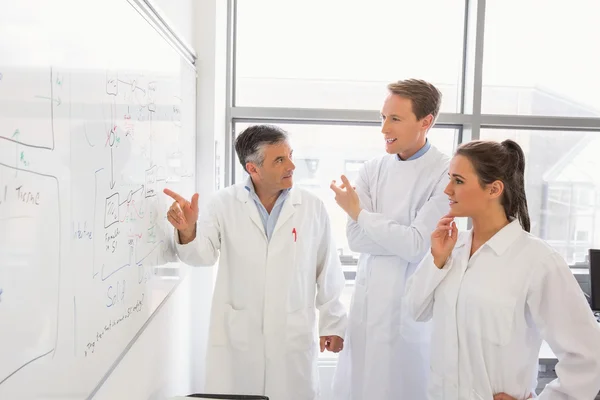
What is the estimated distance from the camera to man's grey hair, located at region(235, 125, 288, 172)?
1877 mm

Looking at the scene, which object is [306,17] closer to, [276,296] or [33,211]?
[276,296]

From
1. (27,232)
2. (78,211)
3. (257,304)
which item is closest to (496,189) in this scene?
(257,304)

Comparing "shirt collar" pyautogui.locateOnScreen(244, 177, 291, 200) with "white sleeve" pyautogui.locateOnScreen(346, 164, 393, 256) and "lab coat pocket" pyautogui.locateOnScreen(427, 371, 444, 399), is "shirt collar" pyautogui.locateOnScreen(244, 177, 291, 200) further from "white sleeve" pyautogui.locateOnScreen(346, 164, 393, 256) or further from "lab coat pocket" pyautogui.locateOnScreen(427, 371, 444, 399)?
Answer: "lab coat pocket" pyautogui.locateOnScreen(427, 371, 444, 399)

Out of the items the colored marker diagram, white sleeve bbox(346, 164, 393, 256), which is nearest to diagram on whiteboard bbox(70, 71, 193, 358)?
the colored marker diagram

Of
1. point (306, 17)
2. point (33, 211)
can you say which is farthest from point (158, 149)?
point (306, 17)

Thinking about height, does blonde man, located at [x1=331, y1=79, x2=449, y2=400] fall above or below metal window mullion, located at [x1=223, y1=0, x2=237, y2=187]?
below

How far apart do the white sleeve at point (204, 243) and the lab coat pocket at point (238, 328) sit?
215 millimetres

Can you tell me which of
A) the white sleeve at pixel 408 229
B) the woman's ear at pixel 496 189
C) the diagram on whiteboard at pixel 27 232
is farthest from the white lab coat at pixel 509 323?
the diagram on whiteboard at pixel 27 232

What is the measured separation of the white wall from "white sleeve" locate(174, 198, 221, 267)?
199mm

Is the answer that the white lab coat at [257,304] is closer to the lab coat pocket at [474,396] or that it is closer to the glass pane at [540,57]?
the lab coat pocket at [474,396]

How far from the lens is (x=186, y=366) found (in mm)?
2266

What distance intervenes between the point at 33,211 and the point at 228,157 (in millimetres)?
2284

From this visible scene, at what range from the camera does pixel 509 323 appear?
1.48m

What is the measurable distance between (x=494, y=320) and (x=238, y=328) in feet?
2.95
